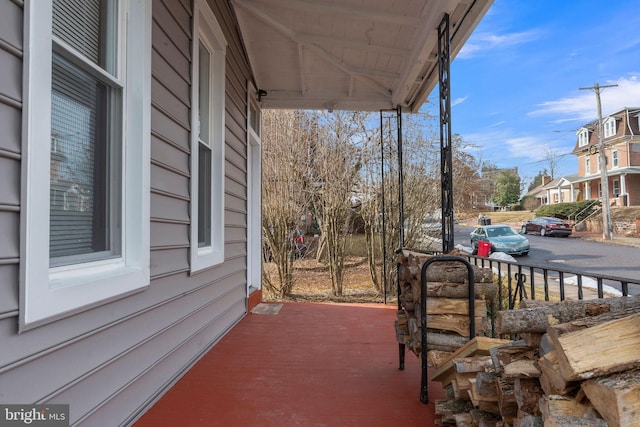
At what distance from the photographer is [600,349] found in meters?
0.97

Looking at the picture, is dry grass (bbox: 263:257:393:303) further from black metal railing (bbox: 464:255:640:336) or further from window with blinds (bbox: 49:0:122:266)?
window with blinds (bbox: 49:0:122:266)

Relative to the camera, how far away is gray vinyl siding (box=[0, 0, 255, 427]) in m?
1.10

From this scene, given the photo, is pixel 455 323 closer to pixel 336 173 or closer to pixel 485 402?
pixel 485 402

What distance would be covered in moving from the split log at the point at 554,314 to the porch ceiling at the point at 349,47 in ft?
7.15

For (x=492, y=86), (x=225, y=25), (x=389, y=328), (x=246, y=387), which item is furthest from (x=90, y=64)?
(x=492, y=86)

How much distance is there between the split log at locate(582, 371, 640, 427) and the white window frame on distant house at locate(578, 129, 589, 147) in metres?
37.4

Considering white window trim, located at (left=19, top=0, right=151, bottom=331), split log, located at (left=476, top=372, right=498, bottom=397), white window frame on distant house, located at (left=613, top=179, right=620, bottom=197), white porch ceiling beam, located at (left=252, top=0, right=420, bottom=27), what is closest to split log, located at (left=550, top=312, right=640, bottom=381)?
split log, located at (left=476, top=372, right=498, bottom=397)

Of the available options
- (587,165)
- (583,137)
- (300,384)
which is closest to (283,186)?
(300,384)

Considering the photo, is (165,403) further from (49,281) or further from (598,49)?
(598,49)

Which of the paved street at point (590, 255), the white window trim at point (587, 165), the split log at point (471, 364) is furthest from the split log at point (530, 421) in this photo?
the white window trim at point (587, 165)

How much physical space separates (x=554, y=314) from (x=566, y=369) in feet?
0.97

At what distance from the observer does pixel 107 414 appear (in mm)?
1594

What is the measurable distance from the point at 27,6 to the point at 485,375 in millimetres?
2077

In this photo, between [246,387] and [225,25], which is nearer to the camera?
[246,387]
